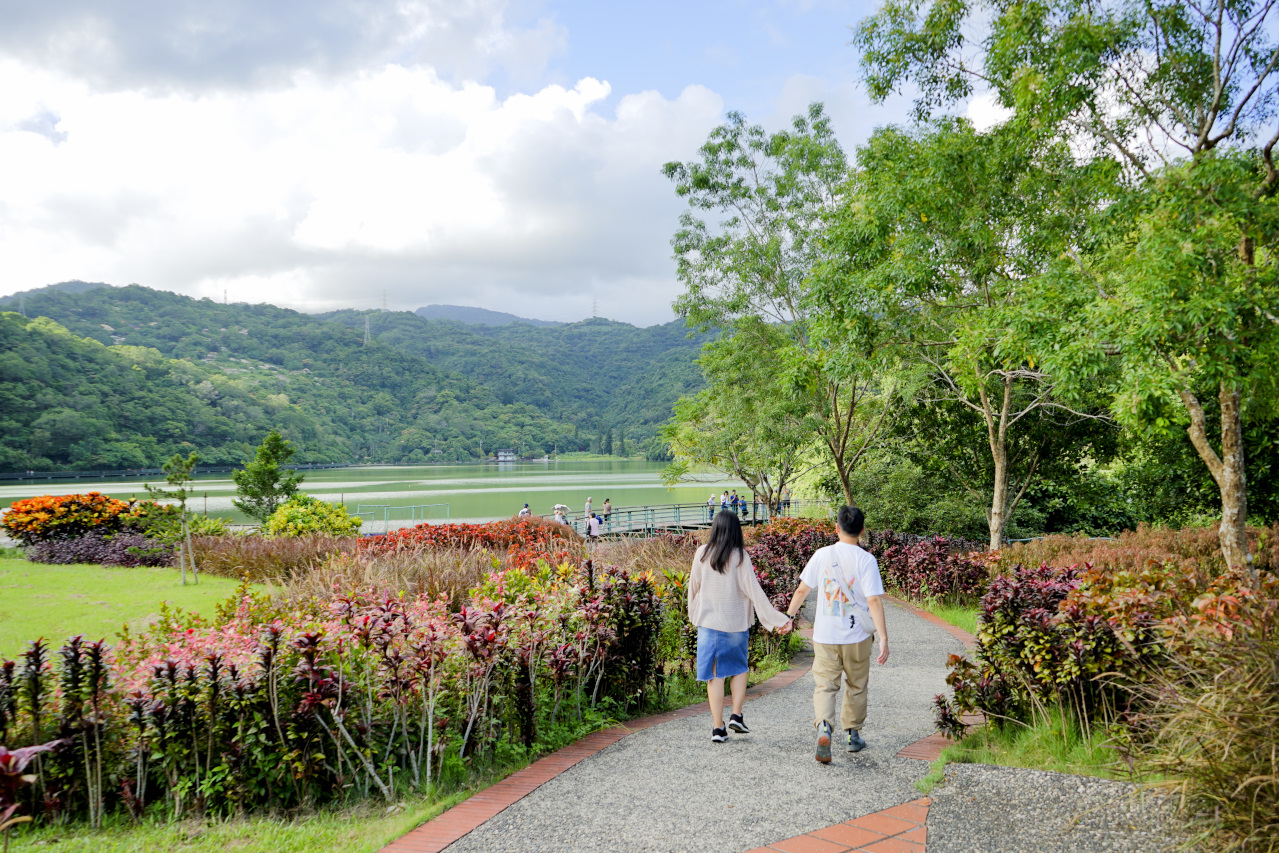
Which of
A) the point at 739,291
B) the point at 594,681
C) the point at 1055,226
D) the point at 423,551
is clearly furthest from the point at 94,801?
the point at 739,291

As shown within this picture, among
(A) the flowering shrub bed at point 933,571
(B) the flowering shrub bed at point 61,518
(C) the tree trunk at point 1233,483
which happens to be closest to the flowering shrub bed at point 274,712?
(A) the flowering shrub bed at point 933,571

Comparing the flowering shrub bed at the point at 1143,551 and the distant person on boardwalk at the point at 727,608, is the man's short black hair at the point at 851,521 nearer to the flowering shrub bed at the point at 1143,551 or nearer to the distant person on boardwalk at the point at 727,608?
the distant person on boardwalk at the point at 727,608

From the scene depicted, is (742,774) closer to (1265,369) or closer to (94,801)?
(94,801)

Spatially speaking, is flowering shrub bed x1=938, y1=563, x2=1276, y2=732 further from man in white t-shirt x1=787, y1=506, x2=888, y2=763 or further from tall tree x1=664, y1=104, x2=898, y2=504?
tall tree x1=664, y1=104, x2=898, y2=504

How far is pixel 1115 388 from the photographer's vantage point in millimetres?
9141

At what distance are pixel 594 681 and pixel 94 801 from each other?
107 inches

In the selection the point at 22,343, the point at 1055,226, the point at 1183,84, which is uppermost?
the point at 22,343

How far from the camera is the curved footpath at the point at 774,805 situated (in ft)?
9.17

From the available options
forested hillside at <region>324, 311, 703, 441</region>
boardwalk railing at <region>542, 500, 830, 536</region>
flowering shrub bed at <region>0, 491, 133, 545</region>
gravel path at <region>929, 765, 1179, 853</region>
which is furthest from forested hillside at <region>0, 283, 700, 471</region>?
gravel path at <region>929, 765, 1179, 853</region>

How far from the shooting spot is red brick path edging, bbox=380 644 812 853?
2945 mm

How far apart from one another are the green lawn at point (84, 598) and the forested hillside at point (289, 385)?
55819 mm

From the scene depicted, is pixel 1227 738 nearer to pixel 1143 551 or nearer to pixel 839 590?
pixel 839 590

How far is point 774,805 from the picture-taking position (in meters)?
3.21

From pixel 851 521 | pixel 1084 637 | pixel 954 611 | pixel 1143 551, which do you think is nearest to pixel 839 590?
pixel 851 521
